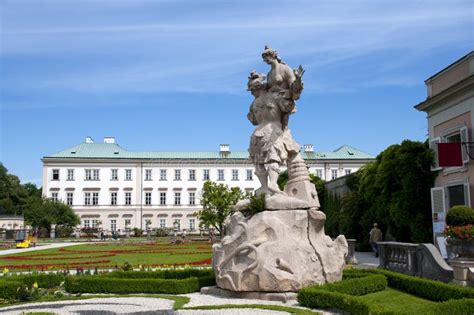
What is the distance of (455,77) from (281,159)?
1540 centimetres

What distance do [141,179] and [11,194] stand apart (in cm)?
2081

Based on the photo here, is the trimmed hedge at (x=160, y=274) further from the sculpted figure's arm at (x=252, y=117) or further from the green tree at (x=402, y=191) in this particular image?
the green tree at (x=402, y=191)

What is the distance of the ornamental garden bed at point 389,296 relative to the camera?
288 inches

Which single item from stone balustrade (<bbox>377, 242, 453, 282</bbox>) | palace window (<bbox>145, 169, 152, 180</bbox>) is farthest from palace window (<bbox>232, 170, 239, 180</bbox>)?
stone balustrade (<bbox>377, 242, 453, 282</bbox>)

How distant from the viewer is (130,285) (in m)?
11.0

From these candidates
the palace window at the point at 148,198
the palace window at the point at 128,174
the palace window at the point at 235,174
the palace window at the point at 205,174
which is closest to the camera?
the palace window at the point at 128,174

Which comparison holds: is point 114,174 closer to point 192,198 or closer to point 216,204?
point 192,198

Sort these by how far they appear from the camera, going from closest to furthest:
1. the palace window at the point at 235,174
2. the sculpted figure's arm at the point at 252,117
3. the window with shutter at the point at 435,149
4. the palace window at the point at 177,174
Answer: the sculpted figure's arm at the point at 252,117 < the window with shutter at the point at 435,149 < the palace window at the point at 177,174 < the palace window at the point at 235,174

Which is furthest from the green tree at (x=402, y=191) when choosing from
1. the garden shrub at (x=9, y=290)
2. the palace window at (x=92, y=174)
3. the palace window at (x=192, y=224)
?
the palace window at (x=92, y=174)

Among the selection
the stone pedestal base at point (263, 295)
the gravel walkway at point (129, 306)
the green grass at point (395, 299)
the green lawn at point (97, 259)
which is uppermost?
the stone pedestal base at point (263, 295)

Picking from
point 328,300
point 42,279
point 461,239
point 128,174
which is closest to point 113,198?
point 128,174

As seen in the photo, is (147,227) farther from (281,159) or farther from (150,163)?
(281,159)

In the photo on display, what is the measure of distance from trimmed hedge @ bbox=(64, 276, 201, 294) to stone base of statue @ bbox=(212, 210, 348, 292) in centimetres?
107

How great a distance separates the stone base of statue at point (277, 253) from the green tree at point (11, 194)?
243 ft
